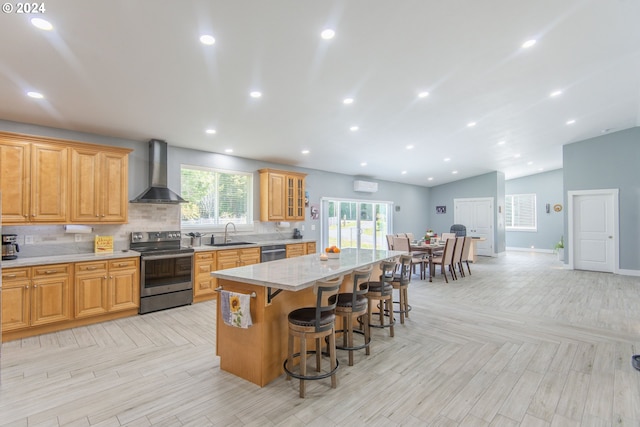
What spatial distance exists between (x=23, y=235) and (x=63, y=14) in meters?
3.12

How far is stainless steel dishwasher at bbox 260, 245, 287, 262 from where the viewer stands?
595 centimetres

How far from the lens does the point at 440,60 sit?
11.1ft

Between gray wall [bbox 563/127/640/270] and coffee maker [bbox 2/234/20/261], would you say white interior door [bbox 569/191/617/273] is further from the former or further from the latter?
coffee maker [bbox 2/234/20/261]

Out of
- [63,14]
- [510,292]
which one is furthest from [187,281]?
[510,292]

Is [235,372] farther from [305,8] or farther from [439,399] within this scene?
[305,8]

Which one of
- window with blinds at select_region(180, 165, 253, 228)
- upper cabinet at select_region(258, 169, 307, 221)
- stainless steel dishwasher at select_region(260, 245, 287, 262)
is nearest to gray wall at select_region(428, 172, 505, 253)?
upper cabinet at select_region(258, 169, 307, 221)

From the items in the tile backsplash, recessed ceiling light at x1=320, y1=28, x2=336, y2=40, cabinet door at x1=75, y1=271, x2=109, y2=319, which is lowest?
cabinet door at x1=75, y1=271, x2=109, y2=319

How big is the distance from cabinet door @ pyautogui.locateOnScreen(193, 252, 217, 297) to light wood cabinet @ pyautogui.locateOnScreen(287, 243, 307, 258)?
1.68m

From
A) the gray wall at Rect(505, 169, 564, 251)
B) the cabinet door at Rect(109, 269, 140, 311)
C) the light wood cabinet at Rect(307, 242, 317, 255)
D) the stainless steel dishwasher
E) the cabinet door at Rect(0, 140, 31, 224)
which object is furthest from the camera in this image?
the gray wall at Rect(505, 169, 564, 251)

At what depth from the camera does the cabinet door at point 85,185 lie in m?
4.09

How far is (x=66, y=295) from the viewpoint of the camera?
385 centimetres

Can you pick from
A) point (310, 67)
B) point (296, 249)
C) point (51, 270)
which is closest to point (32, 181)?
point (51, 270)

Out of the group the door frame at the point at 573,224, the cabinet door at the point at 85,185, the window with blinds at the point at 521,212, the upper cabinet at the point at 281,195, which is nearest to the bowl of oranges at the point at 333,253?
the upper cabinet at the point at 281,195

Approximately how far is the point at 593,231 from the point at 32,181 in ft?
36.1
